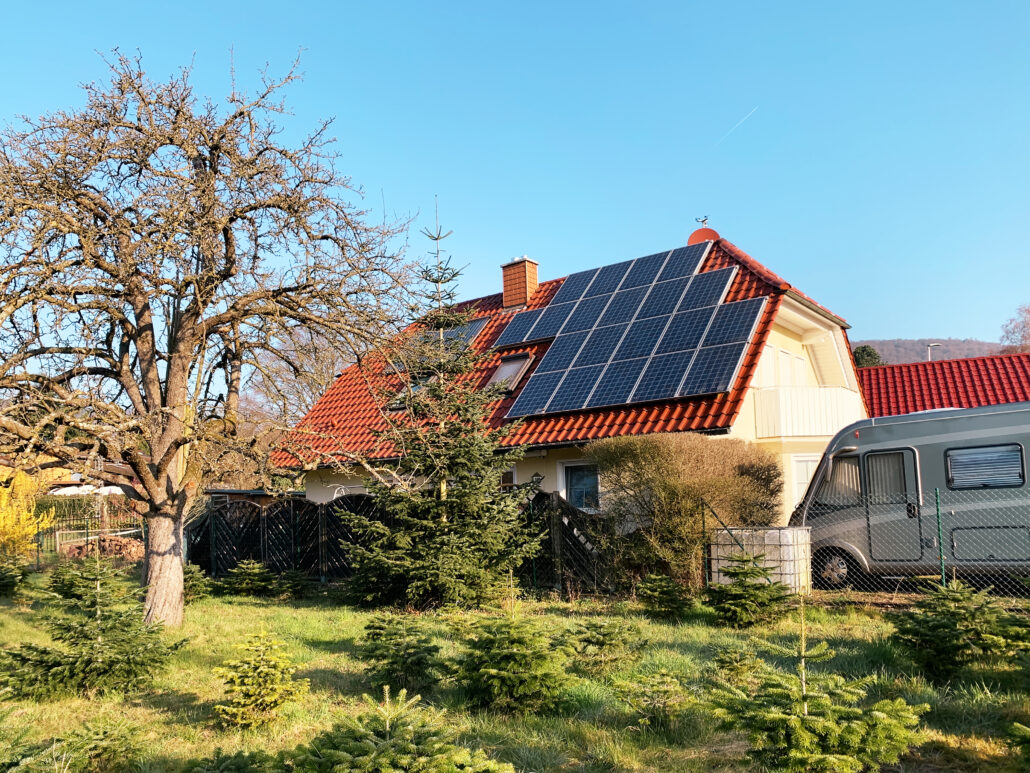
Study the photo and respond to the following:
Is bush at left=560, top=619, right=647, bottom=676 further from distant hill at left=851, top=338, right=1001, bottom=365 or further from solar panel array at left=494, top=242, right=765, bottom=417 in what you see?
distant hill at left=851, top=338, right=1001, bottom=365

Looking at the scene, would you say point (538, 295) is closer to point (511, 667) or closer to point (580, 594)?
point (580, 594)

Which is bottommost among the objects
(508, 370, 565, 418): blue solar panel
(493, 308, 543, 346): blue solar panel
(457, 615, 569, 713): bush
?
(457, 615, 569, 713): bush

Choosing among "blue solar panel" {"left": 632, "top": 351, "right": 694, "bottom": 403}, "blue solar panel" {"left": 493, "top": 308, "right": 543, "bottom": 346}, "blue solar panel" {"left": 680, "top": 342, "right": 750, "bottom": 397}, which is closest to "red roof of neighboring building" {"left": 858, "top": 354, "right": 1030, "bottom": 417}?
"blue solar panel" {"left": 680, "top": 342, "right": 750, "bottom": 397}

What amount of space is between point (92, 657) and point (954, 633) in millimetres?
8439

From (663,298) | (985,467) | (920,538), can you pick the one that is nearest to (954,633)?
(920,538)

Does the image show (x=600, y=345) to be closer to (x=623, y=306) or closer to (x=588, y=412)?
(x=623, y=306)

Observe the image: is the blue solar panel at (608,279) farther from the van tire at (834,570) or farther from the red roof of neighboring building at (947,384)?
the van tire at (834,570)

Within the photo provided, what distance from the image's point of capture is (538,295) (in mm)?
22875

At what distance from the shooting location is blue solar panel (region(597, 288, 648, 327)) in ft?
59.8

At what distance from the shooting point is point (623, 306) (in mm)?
18672

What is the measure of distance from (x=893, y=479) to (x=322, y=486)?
633 inches

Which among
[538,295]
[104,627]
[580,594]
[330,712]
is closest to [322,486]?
[538,295]

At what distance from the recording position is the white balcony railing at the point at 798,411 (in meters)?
15.8

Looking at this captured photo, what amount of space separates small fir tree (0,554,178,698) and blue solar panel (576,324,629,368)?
1127cm
